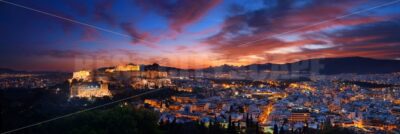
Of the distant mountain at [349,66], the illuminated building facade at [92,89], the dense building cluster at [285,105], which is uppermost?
the distant mountain at [349,66]

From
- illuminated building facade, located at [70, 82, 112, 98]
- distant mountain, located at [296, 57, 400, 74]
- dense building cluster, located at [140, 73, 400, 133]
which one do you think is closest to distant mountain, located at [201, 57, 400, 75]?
distant mountain, located at [296, 57, 400, 74]

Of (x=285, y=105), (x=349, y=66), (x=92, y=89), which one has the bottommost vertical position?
(x=285, y=105)

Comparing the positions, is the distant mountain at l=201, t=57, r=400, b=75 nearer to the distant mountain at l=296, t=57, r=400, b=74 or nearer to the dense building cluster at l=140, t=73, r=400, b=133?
the distant mountain at l=296, t=57, r=400, b=74

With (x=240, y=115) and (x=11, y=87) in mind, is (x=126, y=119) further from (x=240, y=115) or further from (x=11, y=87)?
(x=240, y=115)

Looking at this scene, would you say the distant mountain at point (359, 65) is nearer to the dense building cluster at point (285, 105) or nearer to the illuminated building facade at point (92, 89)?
the dense building cluster at point (285, 105)

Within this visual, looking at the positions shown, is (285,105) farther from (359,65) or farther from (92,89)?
(92,89)

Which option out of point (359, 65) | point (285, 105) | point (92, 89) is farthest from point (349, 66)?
point (92, 89)

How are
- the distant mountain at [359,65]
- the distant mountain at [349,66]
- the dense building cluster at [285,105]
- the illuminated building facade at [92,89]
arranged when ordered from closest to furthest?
the illuminated building facade at [92,89]
the dense building cluster at [285,105]
the distant mountain at [349,66]
the distant mountain at [359,65]

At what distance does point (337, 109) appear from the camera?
65.9 feet

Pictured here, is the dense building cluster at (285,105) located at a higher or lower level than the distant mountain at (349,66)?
lower

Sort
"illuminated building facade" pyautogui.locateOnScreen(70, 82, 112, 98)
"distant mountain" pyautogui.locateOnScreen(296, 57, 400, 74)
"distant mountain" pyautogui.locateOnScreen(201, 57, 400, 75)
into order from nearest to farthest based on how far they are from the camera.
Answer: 1. "illuminated building facade" pyautogui.locateOnScreen(70, 82, 112, 98)
2. "distant mountain" pyautogui.locateOnScreen(201, 57, 400, 75)
3. "distant mountain" pyautogui.locateOnScreen(296, 57, 400, 74)

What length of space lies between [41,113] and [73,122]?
685 mm

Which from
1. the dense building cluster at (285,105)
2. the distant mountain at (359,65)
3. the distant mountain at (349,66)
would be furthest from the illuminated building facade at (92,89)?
the distant mountain at (359,65)

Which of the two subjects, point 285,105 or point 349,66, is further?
point 349,66
